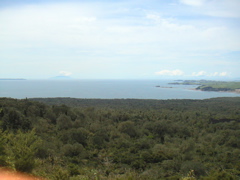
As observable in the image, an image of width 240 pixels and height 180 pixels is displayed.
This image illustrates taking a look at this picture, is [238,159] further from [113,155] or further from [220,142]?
[113,155]

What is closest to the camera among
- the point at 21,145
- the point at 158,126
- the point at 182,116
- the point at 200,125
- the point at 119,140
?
the point at 21,145

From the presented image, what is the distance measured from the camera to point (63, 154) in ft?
55.6

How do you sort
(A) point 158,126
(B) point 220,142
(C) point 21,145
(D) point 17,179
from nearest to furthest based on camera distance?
(D) point 17,179 < (C) point 21,145 < (B) point 220,142 < (A) point 158,126

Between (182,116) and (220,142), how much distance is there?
50.0 ft

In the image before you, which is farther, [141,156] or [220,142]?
[220,142]

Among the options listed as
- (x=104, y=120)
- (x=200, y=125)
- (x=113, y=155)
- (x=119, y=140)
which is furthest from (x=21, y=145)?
(x=200, y=125)

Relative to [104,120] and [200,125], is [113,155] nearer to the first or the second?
[104,120]

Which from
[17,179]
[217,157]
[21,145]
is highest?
[21,145]

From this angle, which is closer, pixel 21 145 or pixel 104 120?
pixel 21 145

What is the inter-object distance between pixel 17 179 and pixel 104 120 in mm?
26107

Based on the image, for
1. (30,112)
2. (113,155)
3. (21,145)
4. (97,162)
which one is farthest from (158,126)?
(21,145)

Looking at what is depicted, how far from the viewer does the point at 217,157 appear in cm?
1870

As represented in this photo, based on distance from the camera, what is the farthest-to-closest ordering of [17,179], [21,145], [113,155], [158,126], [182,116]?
[182,116] < [158,126] < [113,155] < [21,145] < [17,179]

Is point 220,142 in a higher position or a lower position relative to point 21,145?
lower
